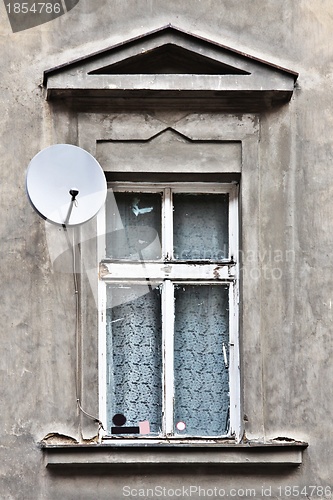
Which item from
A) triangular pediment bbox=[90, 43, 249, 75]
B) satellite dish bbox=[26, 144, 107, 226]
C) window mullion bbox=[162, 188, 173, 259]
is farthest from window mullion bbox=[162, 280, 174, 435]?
triangular pediment bbox=[90, 43, 249, 75]

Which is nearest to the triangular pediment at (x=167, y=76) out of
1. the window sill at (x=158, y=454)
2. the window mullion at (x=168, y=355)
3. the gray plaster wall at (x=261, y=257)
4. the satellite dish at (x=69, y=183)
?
the gray plaster wall at (x=261, y=257)

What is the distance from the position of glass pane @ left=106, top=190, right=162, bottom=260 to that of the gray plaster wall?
1.47 ft

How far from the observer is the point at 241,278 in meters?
8.41

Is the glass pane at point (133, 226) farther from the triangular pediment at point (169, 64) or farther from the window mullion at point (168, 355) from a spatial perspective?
the triangular pediment at point (169, 64)

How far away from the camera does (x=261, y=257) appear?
8383 mm

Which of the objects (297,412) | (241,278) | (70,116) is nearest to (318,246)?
(241,278)

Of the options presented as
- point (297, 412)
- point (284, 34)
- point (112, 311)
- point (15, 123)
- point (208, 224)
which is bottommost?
point (297, 412)

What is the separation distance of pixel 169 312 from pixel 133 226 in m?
0.61

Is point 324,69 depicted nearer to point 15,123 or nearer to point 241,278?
point 241,278

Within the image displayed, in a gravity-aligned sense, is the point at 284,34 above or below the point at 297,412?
above

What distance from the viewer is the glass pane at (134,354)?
27.6ft

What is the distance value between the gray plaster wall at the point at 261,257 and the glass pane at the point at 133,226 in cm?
45

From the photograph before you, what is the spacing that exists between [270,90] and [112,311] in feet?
5.63

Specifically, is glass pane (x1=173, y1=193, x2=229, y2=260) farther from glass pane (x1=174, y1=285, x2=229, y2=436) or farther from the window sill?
the window sill
